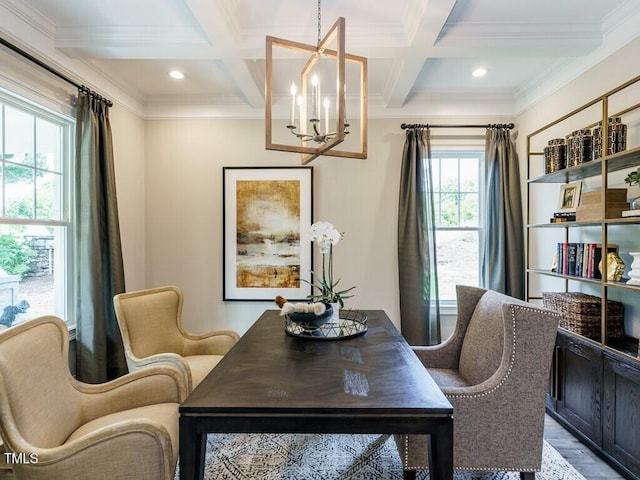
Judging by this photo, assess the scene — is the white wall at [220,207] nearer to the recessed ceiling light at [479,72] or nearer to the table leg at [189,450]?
the recessed ceiling light at [479,72]

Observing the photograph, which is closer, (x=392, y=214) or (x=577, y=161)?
(x=577, y=161)

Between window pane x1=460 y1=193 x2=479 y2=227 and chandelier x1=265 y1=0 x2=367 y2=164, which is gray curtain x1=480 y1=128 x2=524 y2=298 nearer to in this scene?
window pane x1=460 y1=193 x2=479 y2=227

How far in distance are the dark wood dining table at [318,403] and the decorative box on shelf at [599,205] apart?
5.27 feet

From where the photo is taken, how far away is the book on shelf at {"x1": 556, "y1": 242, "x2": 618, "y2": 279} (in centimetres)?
227

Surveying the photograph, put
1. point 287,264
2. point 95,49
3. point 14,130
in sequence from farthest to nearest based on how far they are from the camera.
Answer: point 287,264 < point 95,49 < point 14,130

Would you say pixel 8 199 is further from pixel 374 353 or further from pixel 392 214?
pixel 392 214

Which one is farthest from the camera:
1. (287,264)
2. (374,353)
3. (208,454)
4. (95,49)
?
(287,264)

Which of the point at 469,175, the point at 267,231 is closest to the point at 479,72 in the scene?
the point at 469,175

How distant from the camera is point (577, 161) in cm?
243

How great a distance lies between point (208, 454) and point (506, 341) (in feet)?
5.99

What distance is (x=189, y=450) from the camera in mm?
1189

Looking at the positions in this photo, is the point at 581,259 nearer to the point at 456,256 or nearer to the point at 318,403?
the point at 456,256

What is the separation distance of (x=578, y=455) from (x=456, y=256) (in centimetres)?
195

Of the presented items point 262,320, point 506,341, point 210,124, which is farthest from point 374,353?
point 210,124
